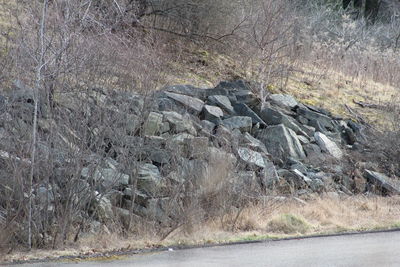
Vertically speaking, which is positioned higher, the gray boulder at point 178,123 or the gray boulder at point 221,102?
the gray boulder at point 221,102

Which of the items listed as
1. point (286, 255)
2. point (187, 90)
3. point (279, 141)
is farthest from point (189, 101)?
point (286, 255)

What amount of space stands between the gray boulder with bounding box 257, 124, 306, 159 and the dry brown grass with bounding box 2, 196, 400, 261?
2.55m

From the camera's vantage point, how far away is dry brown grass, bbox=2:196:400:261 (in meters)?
11.9

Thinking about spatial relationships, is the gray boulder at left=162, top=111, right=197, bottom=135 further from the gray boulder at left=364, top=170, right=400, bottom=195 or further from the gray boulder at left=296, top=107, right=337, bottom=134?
the gray boulder at left=296, top=107, right=337, bottom=134

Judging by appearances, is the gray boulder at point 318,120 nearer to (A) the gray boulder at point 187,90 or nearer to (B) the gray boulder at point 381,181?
(B) the gray boulder at point 381,181

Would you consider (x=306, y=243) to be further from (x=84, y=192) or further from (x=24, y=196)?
(x=24, y=196)

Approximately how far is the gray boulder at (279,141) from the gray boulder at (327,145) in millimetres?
1183

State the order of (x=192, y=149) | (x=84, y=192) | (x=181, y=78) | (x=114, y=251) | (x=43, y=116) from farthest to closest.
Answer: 1. (x=181, y=78)
2. (x=192, y=149)
3. (x=43, y=116)
4. (x=84, y=192)
5. (x=114, y=251)

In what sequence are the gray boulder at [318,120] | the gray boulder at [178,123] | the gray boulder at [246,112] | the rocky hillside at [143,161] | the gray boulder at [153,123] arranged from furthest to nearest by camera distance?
the gray boulder at [318,120] → the gray boulder at [246,112] → the gray boulder at [178,123] → the gray boulder at [153,123] → the rocky hillside at [143,161]

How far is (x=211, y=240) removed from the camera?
12555 mm

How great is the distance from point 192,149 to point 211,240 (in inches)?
114

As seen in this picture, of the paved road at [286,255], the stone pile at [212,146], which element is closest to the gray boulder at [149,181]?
the stone pile at [212,146]

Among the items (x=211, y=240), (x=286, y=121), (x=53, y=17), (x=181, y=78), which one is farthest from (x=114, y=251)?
(x=181, y=78)

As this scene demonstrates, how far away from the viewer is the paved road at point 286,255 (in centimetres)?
1062
